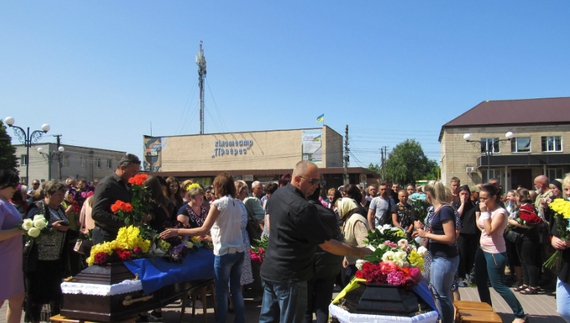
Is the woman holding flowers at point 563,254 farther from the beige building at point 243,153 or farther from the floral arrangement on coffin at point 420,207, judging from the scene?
the beige building at point 243,153

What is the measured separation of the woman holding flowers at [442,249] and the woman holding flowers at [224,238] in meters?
2.17

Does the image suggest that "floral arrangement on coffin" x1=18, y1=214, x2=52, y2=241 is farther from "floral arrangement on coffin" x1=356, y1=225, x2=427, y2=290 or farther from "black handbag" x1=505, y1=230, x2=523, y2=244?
"black handbag" x1=505, y1=230, x2=523, y2=244

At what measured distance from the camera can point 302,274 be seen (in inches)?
141

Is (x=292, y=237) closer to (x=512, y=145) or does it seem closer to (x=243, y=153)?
(x=512, y=145)

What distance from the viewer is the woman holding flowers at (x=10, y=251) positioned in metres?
4.30

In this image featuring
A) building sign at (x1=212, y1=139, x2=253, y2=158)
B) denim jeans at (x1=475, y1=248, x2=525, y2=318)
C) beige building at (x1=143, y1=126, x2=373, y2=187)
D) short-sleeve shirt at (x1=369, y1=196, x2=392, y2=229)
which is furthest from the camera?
building sign at (x1=212, y1=139, x2=253, y2=158)

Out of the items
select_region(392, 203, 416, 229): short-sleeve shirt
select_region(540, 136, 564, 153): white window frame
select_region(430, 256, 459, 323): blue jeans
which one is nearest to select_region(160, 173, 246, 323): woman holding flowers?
select_region(430, 256, 459, 323): blue jeans

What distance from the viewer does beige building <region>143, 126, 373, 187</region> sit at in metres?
49.1

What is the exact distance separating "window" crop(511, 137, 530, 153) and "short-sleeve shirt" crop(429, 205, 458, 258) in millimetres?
41788

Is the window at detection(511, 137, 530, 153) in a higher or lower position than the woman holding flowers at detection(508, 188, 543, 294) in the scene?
higher

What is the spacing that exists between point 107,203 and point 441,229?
3819 millimetres

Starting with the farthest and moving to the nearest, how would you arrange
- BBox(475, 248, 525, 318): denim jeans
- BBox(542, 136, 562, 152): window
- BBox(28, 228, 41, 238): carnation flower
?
BBox(542, 136, 562, 152): window < BBox(475, 248, 525, 318): denim jeans < BBox(28, 228, 41, 238): carnation flower

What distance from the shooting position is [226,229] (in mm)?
5062

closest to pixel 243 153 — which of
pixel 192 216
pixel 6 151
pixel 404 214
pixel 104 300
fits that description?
pixel 6 151
